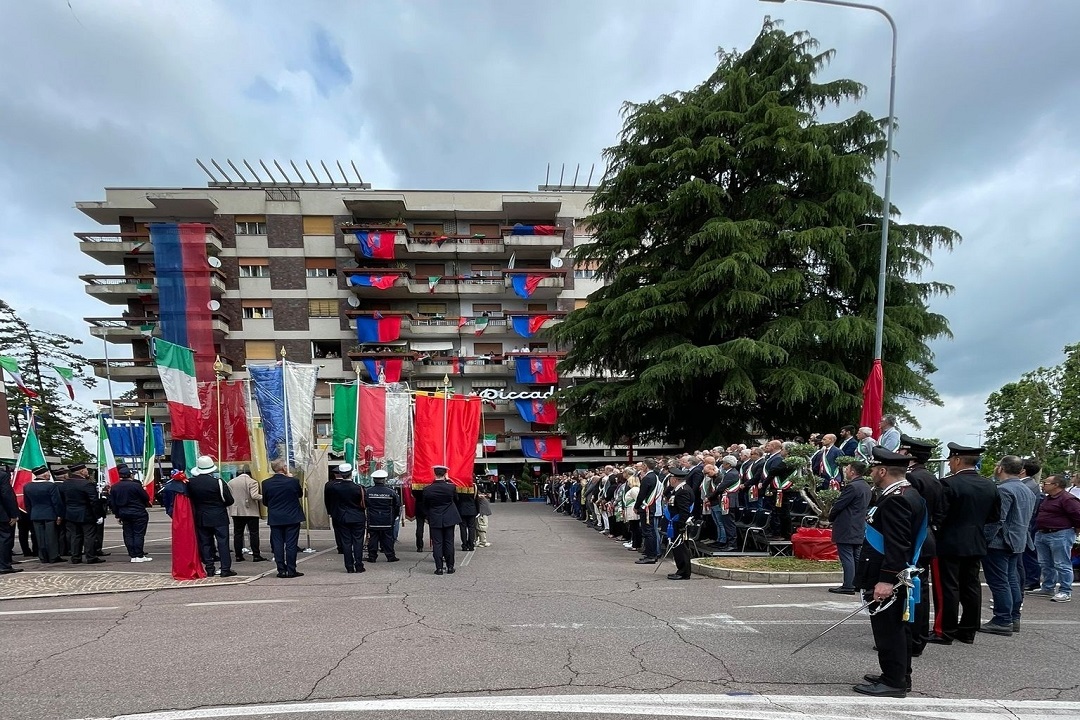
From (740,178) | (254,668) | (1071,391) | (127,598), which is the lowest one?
(127,598)

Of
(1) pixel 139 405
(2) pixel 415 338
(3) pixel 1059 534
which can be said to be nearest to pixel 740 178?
(3) pixel 1059 534

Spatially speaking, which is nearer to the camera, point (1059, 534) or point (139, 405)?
point (1059, 534)

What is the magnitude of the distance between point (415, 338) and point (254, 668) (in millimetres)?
36345

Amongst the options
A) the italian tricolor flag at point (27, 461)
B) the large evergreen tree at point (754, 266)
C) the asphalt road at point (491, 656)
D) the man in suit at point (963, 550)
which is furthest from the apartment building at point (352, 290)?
the man in suit at point (963, 550)

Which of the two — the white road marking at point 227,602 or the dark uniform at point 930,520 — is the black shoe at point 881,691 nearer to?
the dark uniform at point 930,520

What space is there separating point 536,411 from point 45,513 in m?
29.1

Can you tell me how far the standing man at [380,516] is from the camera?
1020 cm

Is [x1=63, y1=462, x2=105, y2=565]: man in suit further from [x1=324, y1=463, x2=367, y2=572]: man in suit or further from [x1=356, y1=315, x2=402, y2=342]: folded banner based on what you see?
[x1=356, y1=315, x2=402, y2=342]: folded banner

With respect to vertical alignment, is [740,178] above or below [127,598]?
above

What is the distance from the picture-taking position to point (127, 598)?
8.05 metres

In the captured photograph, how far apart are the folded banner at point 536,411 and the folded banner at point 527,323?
4562 millimetres

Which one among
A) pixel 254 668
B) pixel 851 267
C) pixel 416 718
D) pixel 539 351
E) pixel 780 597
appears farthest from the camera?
pixel 539 351

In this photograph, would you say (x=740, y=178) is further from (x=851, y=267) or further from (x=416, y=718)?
(x=416, y=718)

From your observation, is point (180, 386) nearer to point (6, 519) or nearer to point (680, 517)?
point (6, 519)
